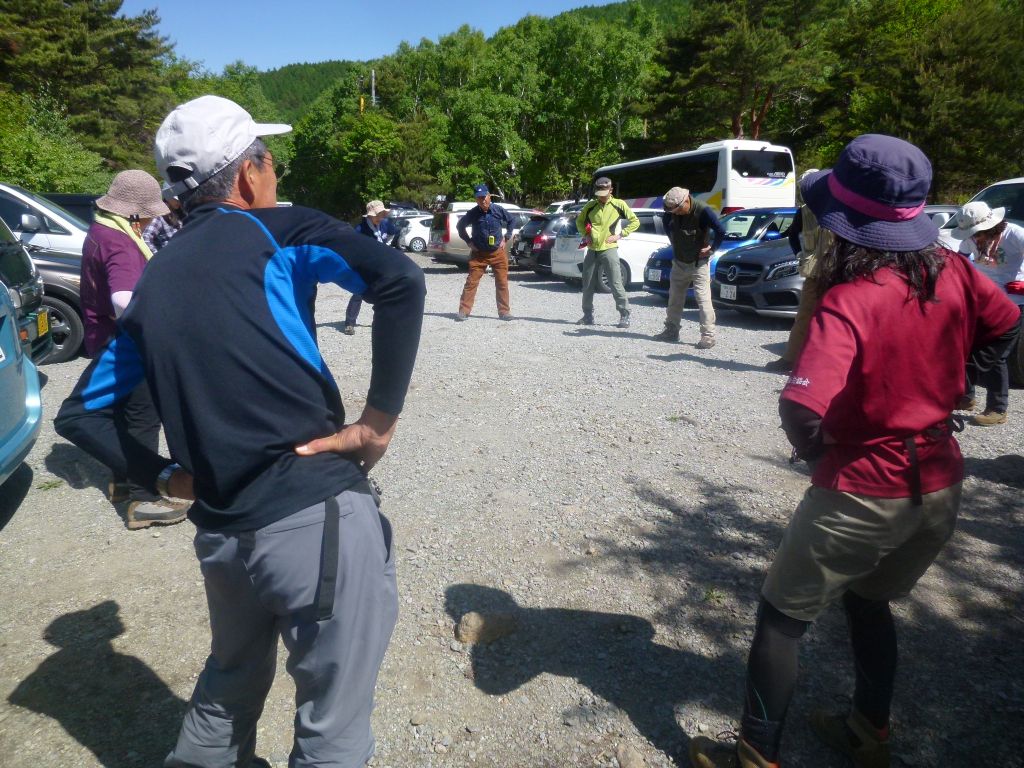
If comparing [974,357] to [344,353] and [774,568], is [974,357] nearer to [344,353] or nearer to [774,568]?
[774,568]

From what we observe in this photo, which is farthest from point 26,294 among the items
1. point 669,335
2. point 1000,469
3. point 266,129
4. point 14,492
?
point 1000,469

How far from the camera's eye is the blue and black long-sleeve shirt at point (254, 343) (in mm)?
1497

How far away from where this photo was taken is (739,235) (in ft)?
40.6

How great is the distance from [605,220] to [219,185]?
812cm

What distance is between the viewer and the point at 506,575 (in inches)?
136

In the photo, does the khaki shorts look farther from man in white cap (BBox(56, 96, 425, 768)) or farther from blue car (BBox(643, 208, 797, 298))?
blue car (BBox(643, 208, 797, 298))

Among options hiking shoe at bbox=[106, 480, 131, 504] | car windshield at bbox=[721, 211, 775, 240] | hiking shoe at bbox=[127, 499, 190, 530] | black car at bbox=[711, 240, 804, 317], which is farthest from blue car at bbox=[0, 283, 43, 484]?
car windshield at bbox=[721, 211, 775, 240]

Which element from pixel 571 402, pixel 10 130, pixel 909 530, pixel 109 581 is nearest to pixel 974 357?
pixel 909 530

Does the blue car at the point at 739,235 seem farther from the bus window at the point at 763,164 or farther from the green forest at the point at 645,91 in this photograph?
the green forest at the point at 645,91

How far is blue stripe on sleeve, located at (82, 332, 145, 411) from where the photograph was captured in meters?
1.72

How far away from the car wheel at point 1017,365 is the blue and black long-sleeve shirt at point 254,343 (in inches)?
111

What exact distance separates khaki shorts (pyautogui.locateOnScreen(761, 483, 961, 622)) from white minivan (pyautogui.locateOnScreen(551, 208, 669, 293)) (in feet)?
39.3

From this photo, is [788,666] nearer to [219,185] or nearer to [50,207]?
[219,185]

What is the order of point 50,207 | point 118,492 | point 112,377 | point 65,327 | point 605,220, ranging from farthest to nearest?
point 605,220, point 50,207, point 65,327, point 118,492, point 112,377
